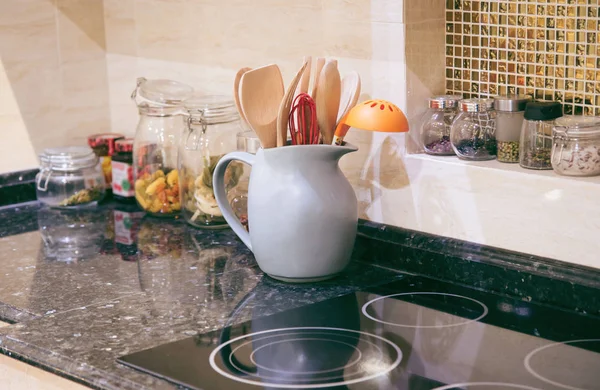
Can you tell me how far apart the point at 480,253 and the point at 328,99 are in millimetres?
345

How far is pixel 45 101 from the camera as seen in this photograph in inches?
86.6

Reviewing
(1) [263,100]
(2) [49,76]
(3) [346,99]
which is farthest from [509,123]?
(2) [49,76]

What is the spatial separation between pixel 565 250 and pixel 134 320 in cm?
64

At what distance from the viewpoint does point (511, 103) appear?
4.91 ft

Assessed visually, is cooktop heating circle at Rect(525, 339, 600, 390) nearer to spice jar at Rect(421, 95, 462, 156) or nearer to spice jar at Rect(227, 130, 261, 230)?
spice jar at Rect(421, 95, 462, 156)

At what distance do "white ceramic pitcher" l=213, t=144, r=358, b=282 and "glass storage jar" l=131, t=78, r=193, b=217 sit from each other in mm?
451

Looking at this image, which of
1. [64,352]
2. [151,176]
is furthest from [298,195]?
[151,176]

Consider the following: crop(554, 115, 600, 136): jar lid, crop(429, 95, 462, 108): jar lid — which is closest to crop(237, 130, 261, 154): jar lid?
crop(429, 95, 462, 108): jar lid

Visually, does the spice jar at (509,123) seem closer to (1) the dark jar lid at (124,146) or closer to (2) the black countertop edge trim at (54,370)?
Result: (2) the black countertop edge trim at (54,370)

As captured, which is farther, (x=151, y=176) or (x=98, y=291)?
(x=151, y=176)

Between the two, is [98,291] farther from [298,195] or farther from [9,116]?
[9,116]

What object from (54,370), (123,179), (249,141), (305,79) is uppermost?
(305,79)

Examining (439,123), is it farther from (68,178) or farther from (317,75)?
(68,178)

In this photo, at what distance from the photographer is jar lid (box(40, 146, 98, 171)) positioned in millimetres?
2088
